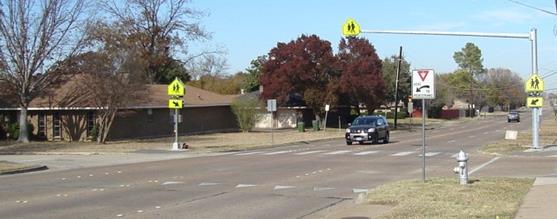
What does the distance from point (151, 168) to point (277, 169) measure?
4.28 m

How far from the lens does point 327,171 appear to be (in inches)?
809

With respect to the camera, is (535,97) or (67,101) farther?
(67,101)

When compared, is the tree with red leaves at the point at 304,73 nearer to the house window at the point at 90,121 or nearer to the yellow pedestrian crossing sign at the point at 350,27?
the house window at the point at 90,121

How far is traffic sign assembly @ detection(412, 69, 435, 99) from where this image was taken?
14430 mm

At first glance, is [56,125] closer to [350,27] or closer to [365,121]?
[365,121]

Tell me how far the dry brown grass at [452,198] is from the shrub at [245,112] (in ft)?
145

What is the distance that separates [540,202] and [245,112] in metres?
48.2

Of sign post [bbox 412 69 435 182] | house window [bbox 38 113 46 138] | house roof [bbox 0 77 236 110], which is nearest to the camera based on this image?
sign post [bbox 412 69 435 182]

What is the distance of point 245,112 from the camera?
58938 millimetres

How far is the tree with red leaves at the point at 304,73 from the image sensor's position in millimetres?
64938

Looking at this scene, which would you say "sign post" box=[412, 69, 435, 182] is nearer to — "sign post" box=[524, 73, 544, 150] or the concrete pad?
the concrete pad

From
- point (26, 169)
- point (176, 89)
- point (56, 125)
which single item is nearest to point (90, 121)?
point (56, 125)

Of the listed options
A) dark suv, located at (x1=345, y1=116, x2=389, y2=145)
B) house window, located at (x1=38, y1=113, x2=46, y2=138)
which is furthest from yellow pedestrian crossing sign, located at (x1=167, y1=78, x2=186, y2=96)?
house window, located at (x1=38, y1=113, x2=46, y2=138)

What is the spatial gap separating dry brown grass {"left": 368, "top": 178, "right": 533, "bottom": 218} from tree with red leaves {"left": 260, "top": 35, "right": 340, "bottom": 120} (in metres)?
49.9
